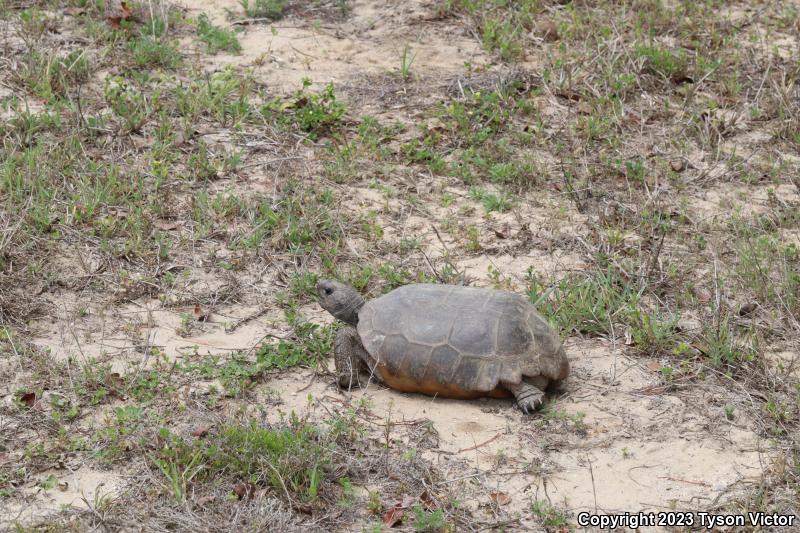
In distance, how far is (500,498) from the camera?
14.6 ft

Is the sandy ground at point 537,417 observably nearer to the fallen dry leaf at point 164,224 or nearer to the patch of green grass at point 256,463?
the patch of green grass at point 256,463

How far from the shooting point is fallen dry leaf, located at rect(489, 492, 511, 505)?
4438mm

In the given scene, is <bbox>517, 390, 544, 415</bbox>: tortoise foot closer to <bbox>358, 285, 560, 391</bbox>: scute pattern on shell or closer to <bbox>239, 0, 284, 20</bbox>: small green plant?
<bbox>358, 285, 560, 391</bbox>: scute pattern on shell

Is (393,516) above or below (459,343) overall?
below

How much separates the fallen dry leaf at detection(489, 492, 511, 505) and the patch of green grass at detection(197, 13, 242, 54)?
575 centimetres

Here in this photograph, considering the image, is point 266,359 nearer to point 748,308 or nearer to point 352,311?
point 352,311


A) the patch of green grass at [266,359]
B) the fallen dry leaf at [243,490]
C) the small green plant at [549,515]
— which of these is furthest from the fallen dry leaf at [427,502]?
the patch of green grass at [266,359]

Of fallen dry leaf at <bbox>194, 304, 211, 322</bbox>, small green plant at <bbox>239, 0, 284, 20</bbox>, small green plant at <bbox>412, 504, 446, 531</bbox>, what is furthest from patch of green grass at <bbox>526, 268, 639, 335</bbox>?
small green plant at <bbox>239, 0, 284, 20</bbox>

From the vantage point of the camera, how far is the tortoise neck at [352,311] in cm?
561

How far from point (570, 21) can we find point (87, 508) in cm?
702

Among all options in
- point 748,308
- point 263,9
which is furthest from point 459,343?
point 263,9

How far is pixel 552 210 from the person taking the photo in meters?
7.26

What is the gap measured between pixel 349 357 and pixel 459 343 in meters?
0.65

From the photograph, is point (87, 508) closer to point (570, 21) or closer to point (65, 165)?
point (65, 165)
